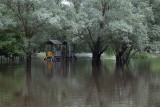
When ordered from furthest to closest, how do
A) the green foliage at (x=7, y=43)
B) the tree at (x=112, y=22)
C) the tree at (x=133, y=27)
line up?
the green foliage at (x=7, y=43), the tree at (x=112, y=22), the tree at (x=133, y=27)

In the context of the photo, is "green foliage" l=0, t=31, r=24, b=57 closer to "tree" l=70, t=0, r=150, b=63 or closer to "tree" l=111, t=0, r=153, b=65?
"tree" l=70, t=0, r=150, b=63

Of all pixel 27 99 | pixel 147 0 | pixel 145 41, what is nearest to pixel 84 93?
pixel 27 99

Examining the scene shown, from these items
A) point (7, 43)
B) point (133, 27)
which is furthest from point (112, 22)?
point (7, 43)

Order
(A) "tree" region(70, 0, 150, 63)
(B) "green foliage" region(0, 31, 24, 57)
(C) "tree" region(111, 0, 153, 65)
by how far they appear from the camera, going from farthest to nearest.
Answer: (B) "green foliage" region(0, 31, 24, 57)
(A) "tree" region(70, 0, 150, 63)
(C) "tree" region(111, 0, 153, 65)

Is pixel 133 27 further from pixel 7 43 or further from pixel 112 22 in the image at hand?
pixel 7 43

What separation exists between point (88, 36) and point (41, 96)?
23803 millimetres

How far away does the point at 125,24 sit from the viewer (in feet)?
96.8

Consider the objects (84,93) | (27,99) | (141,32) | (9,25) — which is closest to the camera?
(27,99)

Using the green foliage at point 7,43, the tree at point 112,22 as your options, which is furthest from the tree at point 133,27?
the green foliage at point 7,43

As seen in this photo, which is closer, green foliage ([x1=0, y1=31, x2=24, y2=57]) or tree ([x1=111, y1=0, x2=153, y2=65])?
tree ([x1=111, y1=0, x2=153, y2=65])

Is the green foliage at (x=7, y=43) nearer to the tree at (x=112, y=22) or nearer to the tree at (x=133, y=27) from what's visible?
the tree at (x=112, y=22)

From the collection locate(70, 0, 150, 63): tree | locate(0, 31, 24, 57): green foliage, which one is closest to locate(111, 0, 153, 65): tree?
locate(70, 0, 150, 63): tree

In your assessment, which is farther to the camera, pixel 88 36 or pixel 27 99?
pixel 88 36

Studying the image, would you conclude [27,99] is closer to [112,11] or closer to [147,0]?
[112,11]
